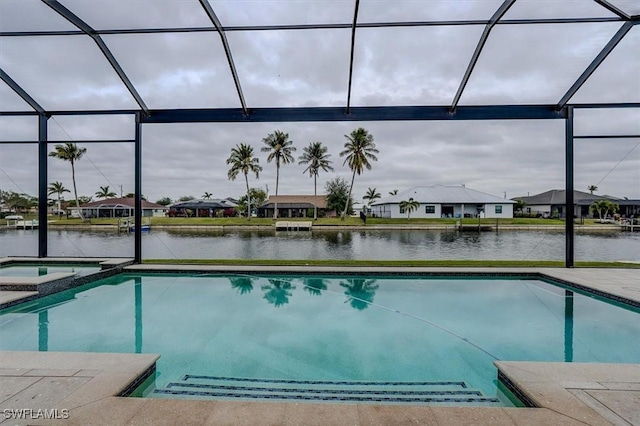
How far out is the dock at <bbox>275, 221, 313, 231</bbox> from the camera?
26625 millimetres

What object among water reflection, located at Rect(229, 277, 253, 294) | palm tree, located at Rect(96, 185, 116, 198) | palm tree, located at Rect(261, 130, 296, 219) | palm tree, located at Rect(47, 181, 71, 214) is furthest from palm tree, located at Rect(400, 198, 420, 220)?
palm tree, located at Rect(96, 185, 116, 198)

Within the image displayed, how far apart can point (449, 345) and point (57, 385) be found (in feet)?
11.5

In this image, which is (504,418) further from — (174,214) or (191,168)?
(174,214)

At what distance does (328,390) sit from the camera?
2.71 meters

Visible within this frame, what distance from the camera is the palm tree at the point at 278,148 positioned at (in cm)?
3011

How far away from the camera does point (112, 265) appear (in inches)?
271

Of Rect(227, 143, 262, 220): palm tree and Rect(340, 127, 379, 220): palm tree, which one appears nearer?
Rect(340, 127, 379, 220): palm tree

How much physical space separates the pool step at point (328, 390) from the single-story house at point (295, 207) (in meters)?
35.0

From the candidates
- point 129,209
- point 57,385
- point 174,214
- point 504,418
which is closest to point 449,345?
point 504,418

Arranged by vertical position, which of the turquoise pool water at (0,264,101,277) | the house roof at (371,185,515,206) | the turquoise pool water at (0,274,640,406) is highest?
the house roof at (371,185,515,206)

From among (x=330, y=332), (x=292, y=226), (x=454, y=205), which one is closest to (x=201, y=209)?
(x=292, y=226)

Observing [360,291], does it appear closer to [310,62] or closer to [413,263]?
[413,263]

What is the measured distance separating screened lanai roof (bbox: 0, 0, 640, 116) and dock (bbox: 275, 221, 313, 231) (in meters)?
19.8

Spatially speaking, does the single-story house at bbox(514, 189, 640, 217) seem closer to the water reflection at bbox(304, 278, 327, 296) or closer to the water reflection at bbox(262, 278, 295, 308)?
the water reflection at bbox(304, 278, 327, 296)
